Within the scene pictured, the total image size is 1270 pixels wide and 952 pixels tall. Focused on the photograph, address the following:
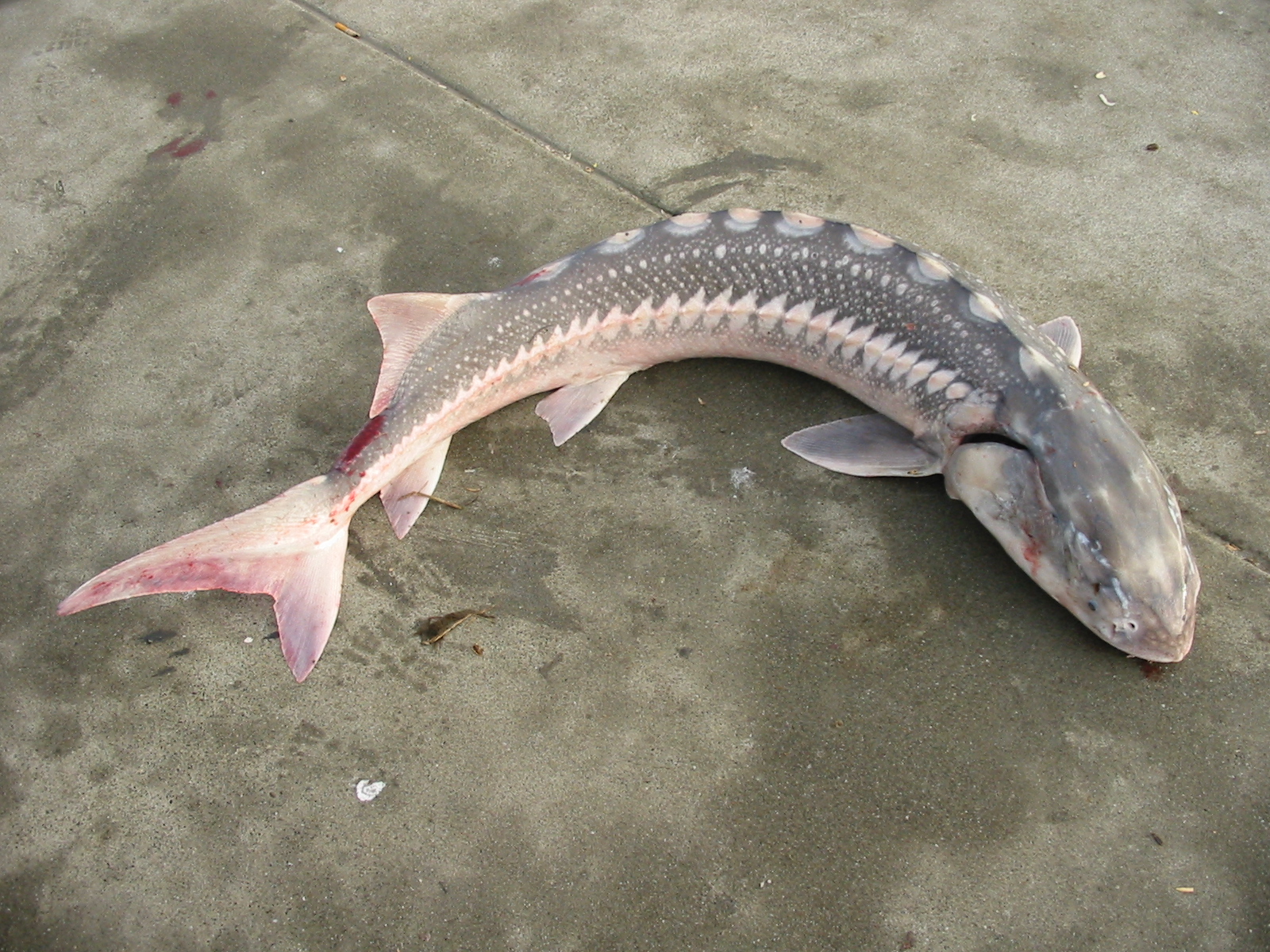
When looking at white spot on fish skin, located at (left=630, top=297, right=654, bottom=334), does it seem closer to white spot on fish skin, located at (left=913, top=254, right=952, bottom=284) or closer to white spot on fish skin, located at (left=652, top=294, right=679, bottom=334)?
white spot on fish skin, located at (left=652, top=294, right=679, bottom=334)

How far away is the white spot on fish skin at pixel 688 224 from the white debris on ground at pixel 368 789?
193 centimetres

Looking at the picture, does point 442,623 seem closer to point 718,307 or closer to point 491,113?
point 718,307

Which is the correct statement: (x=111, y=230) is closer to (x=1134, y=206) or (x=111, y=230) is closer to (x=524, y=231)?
(x=524, y=231)

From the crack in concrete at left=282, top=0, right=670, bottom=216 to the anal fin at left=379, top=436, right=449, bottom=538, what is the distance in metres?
1.59

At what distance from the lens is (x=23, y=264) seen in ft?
13.1

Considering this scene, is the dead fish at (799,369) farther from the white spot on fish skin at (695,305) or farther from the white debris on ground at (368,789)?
the white debris on ground at (368,789)

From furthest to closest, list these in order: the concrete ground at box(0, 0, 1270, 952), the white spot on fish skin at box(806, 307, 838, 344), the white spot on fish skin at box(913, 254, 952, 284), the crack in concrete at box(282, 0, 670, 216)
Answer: the crack in concrete at box(282, 0, 670, 216) < the white spot on fish skin at box(806, 307, 838, 344) < the white spot on fish skin at box(913, 254, 952, 284) < the concrete ground at box(0, 0, 1270, 952)

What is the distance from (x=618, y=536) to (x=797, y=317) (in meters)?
0.93

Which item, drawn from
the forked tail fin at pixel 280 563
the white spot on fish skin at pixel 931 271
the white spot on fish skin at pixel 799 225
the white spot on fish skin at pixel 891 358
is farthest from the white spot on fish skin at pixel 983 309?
the forked tail fin at pixel 280 563

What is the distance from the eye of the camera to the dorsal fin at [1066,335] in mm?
3268

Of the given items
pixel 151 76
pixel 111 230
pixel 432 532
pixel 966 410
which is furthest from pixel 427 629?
pixel 151 76

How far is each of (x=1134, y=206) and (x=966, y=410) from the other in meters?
1.74

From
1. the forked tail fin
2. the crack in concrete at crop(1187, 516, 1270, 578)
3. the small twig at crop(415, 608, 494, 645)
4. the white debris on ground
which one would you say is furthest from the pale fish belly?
the white debris on ground

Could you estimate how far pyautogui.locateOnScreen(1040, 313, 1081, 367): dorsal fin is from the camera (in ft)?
10.7
